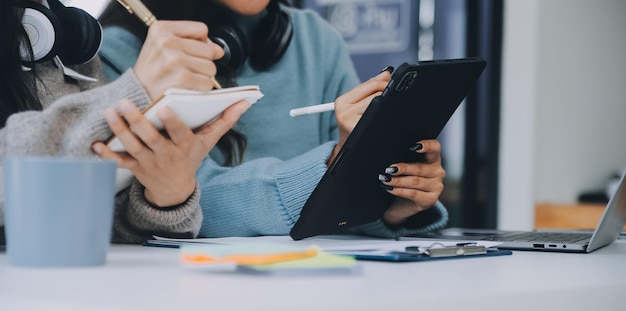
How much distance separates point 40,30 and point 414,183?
0.55m

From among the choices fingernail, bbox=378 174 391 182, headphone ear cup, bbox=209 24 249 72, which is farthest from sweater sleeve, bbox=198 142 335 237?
headphone ear cup, bbox=209 24 249 72

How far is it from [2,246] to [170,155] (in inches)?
8.5

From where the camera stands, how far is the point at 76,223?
67 centimetres

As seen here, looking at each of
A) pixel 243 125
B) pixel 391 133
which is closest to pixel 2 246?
pixel 391 133

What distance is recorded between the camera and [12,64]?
1.12 metres

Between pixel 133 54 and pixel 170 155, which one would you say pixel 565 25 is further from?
pixel 170 155

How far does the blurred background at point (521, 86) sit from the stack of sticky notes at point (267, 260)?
87.0 inches

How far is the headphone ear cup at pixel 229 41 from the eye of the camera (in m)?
1.34

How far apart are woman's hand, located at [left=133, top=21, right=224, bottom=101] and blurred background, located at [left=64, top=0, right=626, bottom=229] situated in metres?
1.83

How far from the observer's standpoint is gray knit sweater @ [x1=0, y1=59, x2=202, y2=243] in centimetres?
88

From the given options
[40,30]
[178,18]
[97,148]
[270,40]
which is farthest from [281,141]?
[97,148]

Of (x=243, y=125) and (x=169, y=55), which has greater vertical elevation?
(x=169, y=55)

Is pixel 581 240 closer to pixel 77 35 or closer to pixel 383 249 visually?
pixel 383 249

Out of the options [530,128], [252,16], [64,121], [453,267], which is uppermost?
[252,16]
